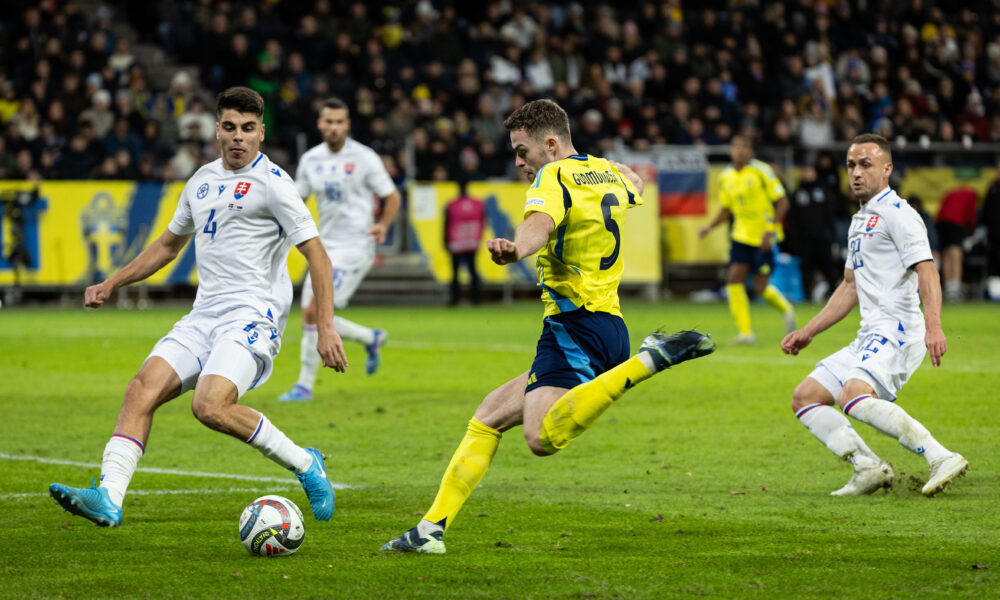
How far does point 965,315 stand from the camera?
21.4 meters

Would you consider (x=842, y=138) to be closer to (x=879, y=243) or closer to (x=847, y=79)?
(x=847, y=79)

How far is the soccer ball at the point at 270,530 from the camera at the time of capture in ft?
19.2

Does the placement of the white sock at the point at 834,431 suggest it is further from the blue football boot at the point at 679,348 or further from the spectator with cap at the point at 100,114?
the spectator with cap at the point at 100,114

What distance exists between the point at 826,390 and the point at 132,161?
1845 cm

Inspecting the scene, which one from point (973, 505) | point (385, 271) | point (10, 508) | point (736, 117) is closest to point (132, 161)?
point (385, 271)

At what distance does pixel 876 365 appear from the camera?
7.57m

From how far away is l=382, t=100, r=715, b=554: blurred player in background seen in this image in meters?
5.80

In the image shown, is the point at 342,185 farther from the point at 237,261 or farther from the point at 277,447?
the point at 277,447

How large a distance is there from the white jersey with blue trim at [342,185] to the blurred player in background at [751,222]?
552cm

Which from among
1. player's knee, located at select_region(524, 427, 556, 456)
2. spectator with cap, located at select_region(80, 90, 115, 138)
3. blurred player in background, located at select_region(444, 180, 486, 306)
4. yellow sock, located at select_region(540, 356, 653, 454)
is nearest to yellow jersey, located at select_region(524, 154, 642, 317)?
yellow sock, located at select_region(540, 356, 653, 454)

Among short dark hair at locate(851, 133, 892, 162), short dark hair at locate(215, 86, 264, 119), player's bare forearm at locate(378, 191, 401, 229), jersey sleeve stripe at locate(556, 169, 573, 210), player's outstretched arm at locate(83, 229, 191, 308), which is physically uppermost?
short dark hair at locate(215, 86, 264, 119)

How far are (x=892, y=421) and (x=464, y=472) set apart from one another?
270 cm

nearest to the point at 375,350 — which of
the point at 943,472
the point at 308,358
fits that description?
the point at 308,358

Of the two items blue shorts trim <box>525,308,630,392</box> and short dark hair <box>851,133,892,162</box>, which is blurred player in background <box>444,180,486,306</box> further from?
blue shorts trim <box>525,308,630,392</box>
